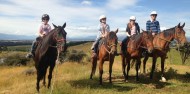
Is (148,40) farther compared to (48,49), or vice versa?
(148,40)

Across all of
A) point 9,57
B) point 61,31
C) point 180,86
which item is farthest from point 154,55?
point 9,57

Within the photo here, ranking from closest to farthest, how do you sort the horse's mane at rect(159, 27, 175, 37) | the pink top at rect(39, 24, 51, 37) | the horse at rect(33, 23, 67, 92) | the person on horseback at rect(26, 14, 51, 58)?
1. the horse at rect(33, 23, 67, 92)
2. the person on horseback at rect(26, 14, 51, 58)
3. the pink top at rect(39, 24, 51, 37)
4. the horse's mane at rect(159, 27, 175, 37)

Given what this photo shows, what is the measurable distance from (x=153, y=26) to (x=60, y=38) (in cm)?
618

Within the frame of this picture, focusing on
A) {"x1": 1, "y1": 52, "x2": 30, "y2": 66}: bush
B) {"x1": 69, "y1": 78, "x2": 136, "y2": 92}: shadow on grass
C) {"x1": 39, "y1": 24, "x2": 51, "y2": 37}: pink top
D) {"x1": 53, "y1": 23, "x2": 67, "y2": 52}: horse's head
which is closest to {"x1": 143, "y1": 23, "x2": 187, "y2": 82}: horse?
{"x1": 69, "y1": 78, "x2": 136, "y2": 92}: shadow on grass

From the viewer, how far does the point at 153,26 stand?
16.2 metres

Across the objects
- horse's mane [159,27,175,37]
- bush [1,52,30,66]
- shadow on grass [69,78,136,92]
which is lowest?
bush [1,52,30,66]

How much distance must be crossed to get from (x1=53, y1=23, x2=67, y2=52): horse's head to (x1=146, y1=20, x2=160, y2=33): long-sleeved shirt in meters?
5.68

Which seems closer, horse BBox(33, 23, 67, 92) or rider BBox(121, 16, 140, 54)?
horse BBox(33, 23, 67, 92)

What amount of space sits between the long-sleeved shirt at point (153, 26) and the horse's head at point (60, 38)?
18.6ft

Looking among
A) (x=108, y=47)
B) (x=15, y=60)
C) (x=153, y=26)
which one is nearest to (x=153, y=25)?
(x=153, y=26)

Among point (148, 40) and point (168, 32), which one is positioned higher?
point (168, 32)

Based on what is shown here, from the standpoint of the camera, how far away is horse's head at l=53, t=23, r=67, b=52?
452 inches

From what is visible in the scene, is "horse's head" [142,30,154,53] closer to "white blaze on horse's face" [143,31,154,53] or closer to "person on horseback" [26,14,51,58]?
"white blaze on horse's face" [143,31,154,53]

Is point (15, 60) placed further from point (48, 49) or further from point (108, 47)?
point (48, 49)
